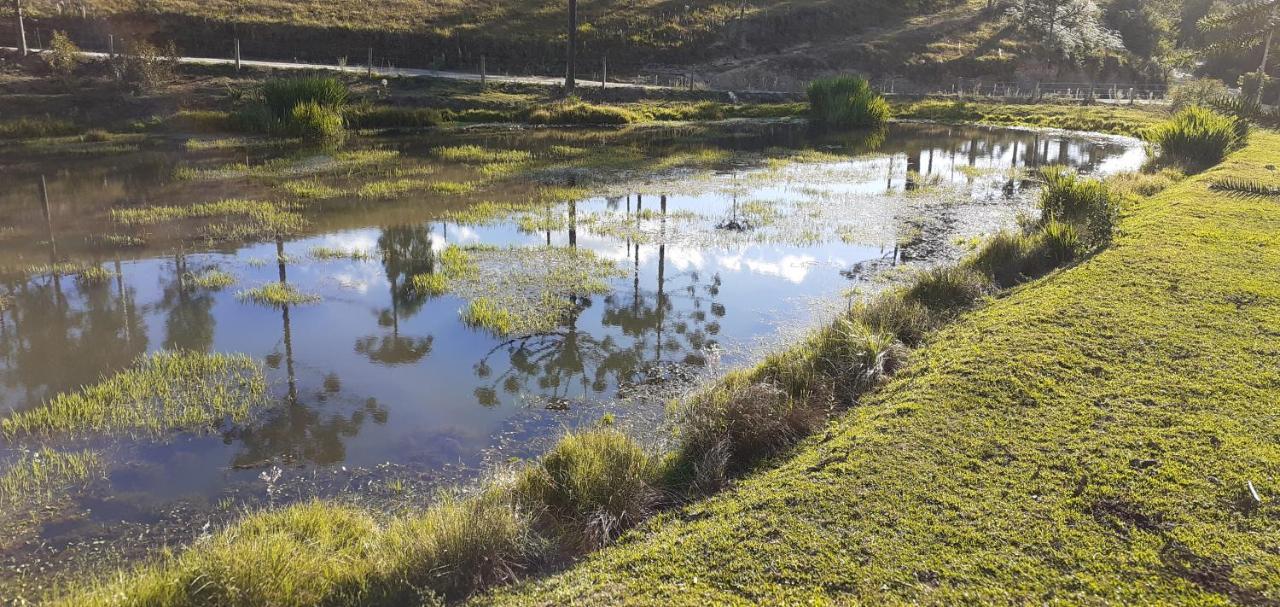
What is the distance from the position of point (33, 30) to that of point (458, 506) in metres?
45.0

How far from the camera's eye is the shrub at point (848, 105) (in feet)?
118

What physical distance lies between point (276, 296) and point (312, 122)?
16931 millimetres

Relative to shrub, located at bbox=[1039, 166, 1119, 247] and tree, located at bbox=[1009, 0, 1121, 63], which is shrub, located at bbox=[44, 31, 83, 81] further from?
tree, located at bbox=[1009, 0, 1121, 63]

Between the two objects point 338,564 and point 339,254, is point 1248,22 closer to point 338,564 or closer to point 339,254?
point 338,564

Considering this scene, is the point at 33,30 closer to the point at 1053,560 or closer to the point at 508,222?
the point at 508,222

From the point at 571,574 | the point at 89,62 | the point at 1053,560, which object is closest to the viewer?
the point at 1053,560

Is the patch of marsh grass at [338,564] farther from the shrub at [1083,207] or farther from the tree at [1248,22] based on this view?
the shrub at [1083,207]

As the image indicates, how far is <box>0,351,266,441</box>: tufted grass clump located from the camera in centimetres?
669

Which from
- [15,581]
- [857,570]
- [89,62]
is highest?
[89,62]

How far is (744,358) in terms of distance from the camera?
8.70 metres

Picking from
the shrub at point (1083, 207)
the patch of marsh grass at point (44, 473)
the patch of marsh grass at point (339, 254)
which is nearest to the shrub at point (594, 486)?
the patch of marsh grass at point (44, 473)

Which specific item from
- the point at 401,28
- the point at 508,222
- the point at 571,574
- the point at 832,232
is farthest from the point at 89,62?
the point at 571,574

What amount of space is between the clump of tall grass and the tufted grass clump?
2106mm

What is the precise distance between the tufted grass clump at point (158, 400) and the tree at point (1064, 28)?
71.1 metres
